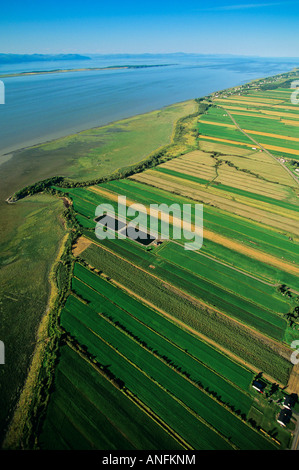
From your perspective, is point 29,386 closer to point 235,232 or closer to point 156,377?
point 156,377

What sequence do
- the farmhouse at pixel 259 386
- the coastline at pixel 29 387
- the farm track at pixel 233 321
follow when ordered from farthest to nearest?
1. the farm track at pixel 233 321
2. the farmhouse at pixel 259 386
3. the coastline at pixel 29 387

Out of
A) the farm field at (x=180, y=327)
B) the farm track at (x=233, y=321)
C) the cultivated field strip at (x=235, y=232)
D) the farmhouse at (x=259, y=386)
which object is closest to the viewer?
the farm field at (x=180, y=327)

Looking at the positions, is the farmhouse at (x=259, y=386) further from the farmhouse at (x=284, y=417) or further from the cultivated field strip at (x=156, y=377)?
the cultivated field strip at (x=156, y=377)

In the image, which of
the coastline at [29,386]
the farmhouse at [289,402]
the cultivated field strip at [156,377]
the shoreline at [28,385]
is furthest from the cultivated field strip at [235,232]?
the shoreline at [28,385]

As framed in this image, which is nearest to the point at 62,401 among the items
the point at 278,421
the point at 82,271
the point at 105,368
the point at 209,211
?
the point at 105,368

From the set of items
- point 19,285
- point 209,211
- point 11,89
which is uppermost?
point 11,89

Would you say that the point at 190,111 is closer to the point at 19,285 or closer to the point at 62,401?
the point at 19,285

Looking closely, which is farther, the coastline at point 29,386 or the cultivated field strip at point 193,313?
the cultivated field strip at point 193,313

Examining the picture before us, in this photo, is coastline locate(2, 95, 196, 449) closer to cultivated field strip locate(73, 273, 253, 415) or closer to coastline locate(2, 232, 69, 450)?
coastline locate(2, 232, 69, 450)

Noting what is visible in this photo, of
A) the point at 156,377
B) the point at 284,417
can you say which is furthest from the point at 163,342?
the point at 284,417
